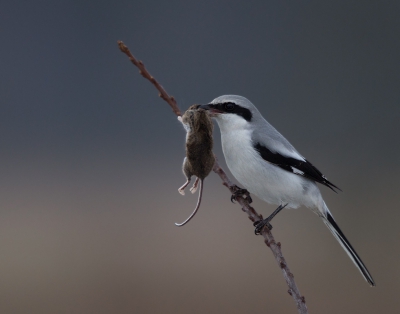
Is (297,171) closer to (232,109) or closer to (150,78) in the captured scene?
(232,109)

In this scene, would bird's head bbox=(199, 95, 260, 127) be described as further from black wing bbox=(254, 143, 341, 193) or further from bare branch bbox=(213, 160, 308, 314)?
bare branch bbox=(213, 160, 308, 314)

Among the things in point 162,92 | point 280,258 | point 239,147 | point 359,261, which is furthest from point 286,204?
point 162,92

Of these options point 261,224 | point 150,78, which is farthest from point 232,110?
point 150,78

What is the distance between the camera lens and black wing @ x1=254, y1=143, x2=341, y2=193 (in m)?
1.44

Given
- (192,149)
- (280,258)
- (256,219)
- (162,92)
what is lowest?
(280,258)

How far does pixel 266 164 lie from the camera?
4.87ft

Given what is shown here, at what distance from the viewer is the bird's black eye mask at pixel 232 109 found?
129 centimetres

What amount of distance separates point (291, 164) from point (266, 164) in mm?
82

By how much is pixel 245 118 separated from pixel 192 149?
73cm

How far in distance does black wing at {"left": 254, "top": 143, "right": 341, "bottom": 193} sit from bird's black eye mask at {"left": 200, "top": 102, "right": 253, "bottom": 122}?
107 millimetres

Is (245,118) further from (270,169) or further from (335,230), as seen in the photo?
(335,230)

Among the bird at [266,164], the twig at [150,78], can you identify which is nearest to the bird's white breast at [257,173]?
the bird at [266,164]

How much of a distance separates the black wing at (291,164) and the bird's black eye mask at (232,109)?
0.11 meters

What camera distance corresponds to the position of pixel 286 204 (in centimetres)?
148
